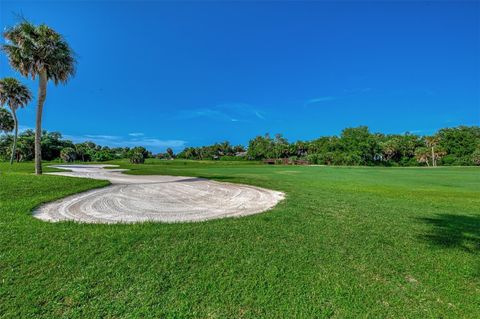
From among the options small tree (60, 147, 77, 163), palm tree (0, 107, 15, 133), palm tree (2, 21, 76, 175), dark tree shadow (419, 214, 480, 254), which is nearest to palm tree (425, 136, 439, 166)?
dark tree shadow (419, 214, 480, 254)

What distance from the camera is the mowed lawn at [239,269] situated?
284 cm

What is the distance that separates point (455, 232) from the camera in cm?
550

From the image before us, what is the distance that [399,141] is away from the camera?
8012 cm

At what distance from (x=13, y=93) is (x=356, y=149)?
84.3 meters

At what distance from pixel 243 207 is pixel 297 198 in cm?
283

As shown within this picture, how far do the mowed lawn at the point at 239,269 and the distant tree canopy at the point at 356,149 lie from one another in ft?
205

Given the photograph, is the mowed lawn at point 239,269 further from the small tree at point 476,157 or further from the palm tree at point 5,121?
the small tree at point 476,157

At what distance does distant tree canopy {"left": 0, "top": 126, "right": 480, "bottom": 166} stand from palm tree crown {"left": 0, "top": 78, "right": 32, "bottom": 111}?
31.3 m

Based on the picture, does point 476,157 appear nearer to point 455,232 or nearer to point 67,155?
point 455,232

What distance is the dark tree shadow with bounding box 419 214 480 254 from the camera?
4.78 m

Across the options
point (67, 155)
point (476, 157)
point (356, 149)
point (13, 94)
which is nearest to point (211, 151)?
point (67, 155)

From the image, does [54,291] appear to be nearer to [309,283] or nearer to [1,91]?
[309,283]

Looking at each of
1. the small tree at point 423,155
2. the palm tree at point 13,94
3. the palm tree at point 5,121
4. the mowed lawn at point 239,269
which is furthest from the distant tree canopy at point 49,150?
the small tree at point 423,155

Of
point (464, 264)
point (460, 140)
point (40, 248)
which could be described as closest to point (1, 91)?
point (40, 248)
